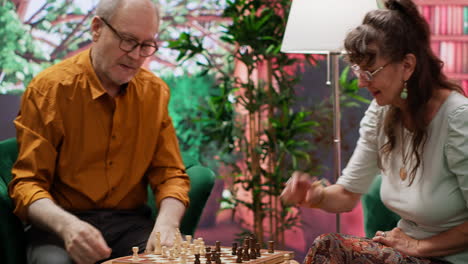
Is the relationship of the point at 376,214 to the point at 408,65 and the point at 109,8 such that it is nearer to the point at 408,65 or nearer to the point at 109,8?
the point at 408,65

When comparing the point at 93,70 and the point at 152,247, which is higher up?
the point at 93,70

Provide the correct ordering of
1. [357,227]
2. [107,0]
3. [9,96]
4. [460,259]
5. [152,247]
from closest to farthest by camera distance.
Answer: [460,259] → [152,247] → [107,0] → [9,96] → [357,227]

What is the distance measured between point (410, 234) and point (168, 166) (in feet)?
3.87

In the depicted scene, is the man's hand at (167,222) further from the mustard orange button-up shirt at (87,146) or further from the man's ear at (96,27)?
the man's ear at (96,27)

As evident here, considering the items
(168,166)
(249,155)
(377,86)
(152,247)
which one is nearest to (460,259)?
(377,86)

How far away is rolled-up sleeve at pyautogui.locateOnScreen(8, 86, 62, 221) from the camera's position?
2547mm

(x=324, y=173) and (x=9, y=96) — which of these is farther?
(x=324, y=173)

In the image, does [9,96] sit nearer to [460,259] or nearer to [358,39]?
[358,39]

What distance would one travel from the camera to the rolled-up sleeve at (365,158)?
254cm

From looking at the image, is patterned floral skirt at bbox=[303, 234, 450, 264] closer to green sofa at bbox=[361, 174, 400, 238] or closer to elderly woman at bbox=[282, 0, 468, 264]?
elderly woman at bbox=[282, 0, 468, 264]

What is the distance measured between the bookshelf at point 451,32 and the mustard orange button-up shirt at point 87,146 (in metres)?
2.39

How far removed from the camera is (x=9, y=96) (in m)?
4.36

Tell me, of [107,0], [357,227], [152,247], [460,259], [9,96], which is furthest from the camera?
[357,227]

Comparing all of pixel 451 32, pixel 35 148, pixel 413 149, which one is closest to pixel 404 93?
pixel 413 149
